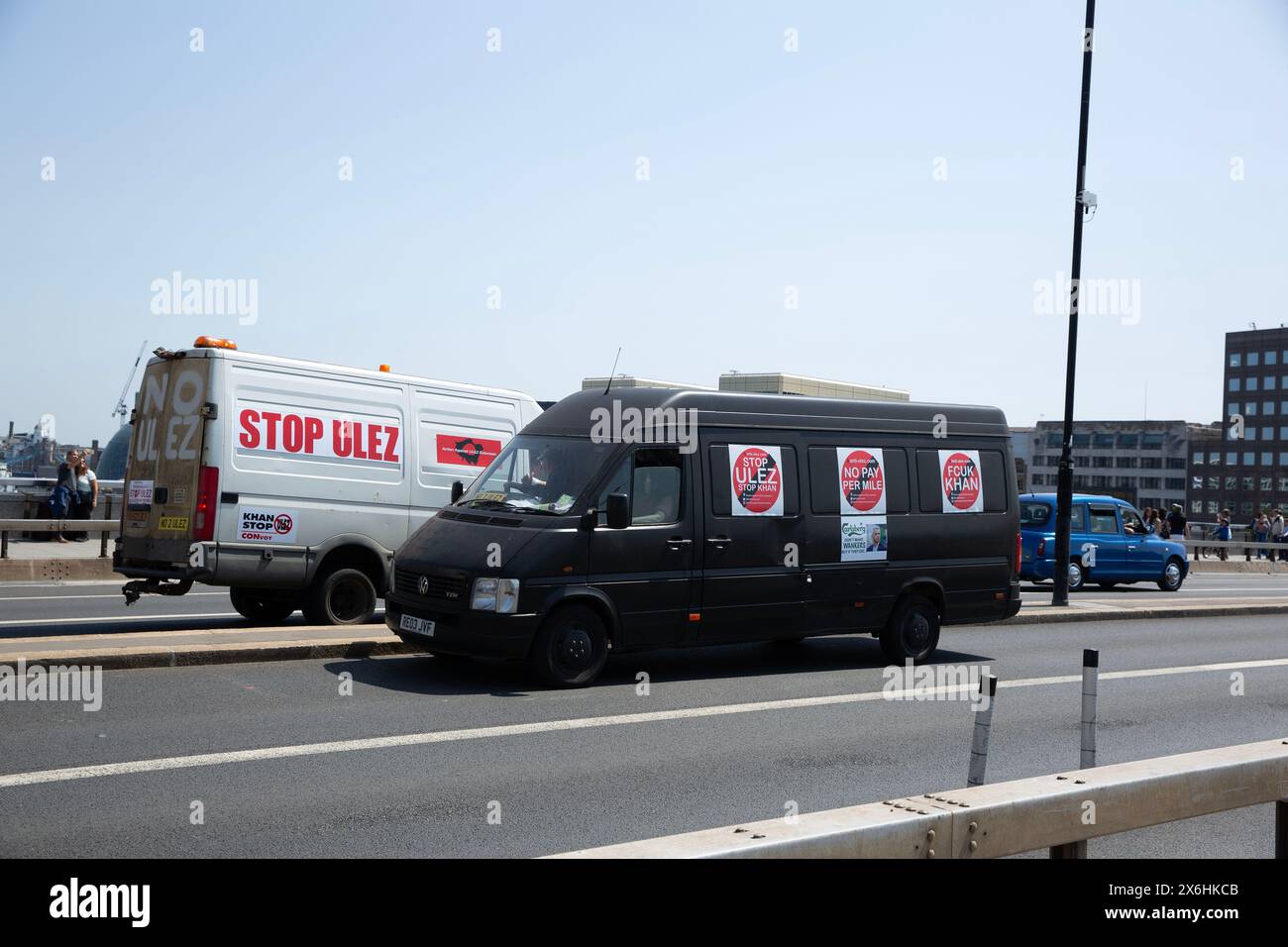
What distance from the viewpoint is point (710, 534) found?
11.3m

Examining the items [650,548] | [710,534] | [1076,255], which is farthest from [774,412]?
[1076,255]

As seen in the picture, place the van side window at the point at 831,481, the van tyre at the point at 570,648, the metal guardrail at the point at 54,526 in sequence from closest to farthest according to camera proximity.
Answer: the van tyre at the point at 570,648, the van side window at the point at 831,481, the metal guardrail at the point at 54,526

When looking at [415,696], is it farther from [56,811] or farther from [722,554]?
[56,811]

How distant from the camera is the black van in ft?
34.2

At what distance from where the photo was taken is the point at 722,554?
1137cm

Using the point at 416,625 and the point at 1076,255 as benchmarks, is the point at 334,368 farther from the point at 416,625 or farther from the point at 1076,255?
the point at 1076,255

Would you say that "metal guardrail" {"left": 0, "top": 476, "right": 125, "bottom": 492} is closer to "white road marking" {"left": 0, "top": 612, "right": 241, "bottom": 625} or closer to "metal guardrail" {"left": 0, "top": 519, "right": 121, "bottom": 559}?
→ "metal guardrail" {"left": 0, "top": 519, "right": 121, "bottom": 559}

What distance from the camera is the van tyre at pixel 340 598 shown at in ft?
44.2

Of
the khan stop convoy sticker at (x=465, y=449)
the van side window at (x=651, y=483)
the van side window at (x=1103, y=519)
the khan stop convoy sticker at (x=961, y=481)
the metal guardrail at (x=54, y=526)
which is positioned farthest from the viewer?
the van side window at (x=1103, y=519)

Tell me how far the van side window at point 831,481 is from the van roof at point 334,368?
177 inches

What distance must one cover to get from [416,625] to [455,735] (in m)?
2.10

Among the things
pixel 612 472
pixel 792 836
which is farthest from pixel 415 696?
pixel 792 836

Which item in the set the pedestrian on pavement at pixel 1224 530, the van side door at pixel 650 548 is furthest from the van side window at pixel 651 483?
the pedestrian on pavement at pixel 1224 530

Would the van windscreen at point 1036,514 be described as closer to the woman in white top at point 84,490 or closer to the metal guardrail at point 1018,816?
the woman in white top at point 84,490
